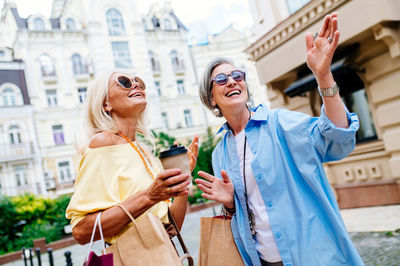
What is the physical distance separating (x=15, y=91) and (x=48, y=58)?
3.83 m

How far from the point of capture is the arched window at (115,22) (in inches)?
1104

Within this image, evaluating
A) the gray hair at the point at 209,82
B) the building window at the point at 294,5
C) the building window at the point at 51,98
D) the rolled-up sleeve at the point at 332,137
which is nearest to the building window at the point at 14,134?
the building window at the point at 51,98

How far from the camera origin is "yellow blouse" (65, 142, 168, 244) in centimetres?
168

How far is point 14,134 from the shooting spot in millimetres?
24047

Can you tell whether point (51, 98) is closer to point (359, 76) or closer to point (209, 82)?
point (359, 76)

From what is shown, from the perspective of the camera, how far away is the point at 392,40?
5918 millimetres

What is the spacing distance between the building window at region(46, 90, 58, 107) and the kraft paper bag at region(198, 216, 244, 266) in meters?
26.9

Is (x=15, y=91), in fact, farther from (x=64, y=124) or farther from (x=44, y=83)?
(x=64, y=124)

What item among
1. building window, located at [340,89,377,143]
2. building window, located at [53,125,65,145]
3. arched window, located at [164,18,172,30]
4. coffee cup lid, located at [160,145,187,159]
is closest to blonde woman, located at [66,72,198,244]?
coffee cup lid, located at [160,145,187,159]

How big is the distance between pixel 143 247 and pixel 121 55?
28.2m

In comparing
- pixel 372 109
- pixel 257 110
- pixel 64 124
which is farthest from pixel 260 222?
pixel 64 124

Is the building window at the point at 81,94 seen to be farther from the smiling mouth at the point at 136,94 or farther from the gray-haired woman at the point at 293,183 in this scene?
the gray-haired woman at the point at 293,183

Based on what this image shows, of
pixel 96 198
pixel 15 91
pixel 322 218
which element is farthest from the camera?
pixel 15 91

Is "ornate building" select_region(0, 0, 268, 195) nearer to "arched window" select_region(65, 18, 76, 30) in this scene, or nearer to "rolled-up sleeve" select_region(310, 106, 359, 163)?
"arched window" select_region(65, 18, 76, 30)
